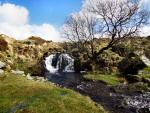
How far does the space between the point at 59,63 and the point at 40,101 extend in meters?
57.8

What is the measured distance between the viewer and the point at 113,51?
3273 inches

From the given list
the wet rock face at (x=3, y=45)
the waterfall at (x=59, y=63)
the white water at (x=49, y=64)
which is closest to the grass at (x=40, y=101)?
the waterfall at (x=59, y=63)

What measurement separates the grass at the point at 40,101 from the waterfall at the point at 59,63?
50.1 metres

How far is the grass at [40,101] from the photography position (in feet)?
75.5

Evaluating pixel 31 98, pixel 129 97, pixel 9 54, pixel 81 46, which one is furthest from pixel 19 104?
pixel 9 54

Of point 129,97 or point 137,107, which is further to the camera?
point 129,97

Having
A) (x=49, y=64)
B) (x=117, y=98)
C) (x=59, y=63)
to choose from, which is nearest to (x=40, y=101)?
(x=117, y=98)

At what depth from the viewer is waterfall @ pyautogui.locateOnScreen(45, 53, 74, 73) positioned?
79606 mm

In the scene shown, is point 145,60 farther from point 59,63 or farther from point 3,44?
point 3,44

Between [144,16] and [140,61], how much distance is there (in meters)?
11.7

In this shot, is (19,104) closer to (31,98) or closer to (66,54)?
(31,98)

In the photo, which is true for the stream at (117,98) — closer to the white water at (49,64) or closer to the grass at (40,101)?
the grass at (40,101)

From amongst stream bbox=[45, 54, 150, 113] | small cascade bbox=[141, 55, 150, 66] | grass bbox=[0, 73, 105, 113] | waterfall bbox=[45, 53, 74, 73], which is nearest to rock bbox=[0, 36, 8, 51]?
waterfall bbox=[45, 53, 74, 73]

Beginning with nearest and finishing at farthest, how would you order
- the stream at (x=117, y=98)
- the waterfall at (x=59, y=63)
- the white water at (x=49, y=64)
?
the stream at (x=117, y=98)
the waterfall at (x=59, y=63)
the white water at (x=49, y=64)
